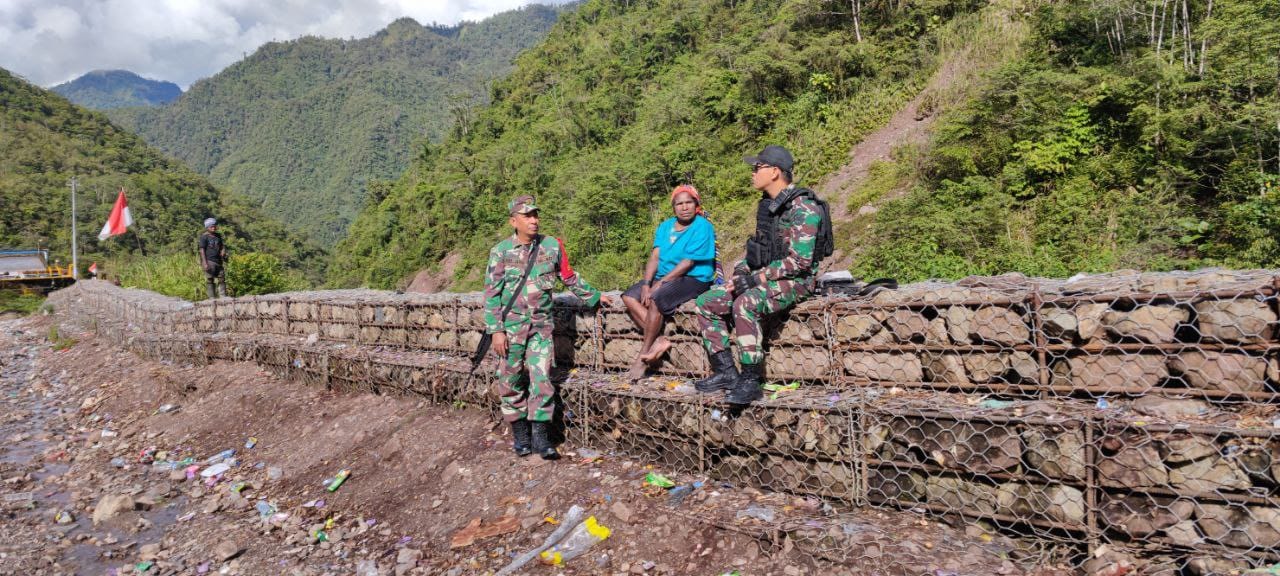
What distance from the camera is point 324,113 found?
12319cm

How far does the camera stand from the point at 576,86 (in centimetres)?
3300

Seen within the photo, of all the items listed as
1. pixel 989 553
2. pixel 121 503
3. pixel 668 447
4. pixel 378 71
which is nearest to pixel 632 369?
pixel 668 447

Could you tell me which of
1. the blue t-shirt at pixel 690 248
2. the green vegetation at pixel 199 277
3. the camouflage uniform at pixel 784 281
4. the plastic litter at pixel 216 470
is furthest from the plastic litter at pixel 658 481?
the green vegetation at pixel 199 277

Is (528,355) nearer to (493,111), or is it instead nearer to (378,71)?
(493,111)

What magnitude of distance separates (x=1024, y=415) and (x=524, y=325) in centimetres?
309

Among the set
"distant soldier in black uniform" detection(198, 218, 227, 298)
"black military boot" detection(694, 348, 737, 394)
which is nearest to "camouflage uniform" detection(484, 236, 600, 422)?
"black military boot" detection(694, 348, 737, 394)

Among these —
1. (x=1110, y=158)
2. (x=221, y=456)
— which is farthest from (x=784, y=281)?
(x=1110, y=158)

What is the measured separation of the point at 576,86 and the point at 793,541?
1273 inches

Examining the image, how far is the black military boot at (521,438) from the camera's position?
4.63m

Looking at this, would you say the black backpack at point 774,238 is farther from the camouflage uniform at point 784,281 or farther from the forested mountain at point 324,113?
the forested mountain at point 324,113

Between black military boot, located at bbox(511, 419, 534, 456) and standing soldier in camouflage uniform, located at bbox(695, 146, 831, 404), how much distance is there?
5.11 ft

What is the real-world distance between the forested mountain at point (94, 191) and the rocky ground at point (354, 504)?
1392 inches

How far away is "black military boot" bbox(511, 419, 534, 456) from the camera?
182 inches

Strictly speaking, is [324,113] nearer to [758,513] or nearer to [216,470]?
[216,470]
